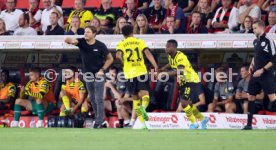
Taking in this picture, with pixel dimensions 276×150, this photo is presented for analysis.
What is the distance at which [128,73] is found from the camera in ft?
55.8

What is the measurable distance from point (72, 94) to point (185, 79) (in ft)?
12.2

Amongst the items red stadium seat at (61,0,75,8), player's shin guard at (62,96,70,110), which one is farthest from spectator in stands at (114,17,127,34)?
red stadium seat at (61,0,75,8)

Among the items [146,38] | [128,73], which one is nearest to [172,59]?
[128,73]

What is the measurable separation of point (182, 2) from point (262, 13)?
198cm

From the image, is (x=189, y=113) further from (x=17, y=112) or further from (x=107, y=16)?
(x=17, y=112)

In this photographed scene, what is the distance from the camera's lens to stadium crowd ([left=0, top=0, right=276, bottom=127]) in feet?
62.1

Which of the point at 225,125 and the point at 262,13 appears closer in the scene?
the point at 225,125

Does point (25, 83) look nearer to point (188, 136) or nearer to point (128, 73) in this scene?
point (128, 73)

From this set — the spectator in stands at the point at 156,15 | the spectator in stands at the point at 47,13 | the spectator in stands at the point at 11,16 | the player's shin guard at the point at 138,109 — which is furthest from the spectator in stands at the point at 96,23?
the player's shin guard at the point at 138,109

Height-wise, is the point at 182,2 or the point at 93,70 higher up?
the point at 182,2

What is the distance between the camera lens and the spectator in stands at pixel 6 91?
68.1ft

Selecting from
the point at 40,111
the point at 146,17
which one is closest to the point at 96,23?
the point at 146,17

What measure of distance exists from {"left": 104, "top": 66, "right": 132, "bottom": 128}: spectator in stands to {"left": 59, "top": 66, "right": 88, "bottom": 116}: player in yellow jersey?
53cm

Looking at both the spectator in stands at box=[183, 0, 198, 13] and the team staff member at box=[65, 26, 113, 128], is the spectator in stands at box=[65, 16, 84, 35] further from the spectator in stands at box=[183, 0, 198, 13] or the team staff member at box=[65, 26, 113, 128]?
the team staff member at box=[65, 26, 113, 128]
